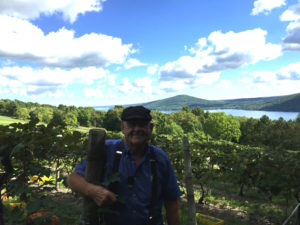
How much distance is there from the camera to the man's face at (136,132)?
6.76ft

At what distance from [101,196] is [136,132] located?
64 cm

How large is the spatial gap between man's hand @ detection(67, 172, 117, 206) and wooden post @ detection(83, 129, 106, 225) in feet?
0.18

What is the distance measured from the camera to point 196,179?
8.22 m

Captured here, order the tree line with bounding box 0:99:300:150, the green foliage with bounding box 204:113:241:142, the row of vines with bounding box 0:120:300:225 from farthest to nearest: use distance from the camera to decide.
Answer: the green foliage with bounding box 204:113:241:142
the tree line with bounding box 0:99:300:150
the row of vines with bounding box 0:120:300:225

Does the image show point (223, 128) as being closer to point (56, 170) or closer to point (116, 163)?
point (56, 170)

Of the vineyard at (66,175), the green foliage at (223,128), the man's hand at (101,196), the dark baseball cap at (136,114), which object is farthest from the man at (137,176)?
the green foliage at (223,128)

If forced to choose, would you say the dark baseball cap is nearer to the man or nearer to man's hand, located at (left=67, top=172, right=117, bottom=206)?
the man

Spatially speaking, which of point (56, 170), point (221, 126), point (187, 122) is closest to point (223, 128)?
point (221, 126)

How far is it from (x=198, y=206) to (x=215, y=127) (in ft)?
261

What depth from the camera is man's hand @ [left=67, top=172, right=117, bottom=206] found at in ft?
5.42

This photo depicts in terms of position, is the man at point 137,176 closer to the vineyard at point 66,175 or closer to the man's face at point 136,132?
the man's face at point 136,132

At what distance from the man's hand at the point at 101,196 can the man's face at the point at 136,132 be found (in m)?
0.52

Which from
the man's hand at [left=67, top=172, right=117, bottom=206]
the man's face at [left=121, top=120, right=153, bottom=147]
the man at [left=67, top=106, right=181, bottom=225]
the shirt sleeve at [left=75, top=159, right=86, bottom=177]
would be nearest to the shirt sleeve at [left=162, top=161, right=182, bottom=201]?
the man at [left=67, top=106, right=181, bottom=225]

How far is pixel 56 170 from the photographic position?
4.51 meters
